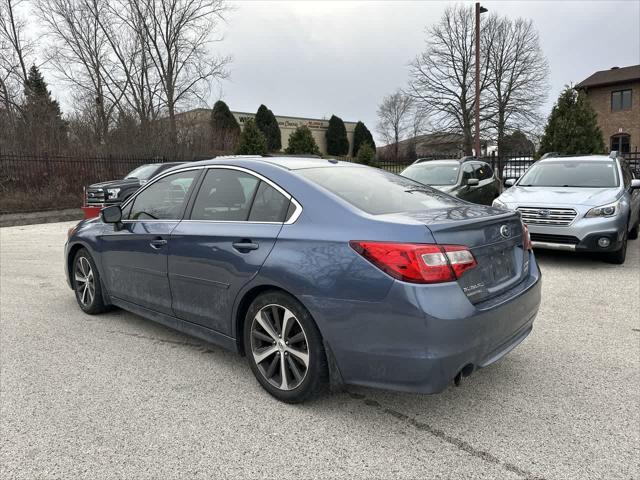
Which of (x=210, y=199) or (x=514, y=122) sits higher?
(x=514, y=122)

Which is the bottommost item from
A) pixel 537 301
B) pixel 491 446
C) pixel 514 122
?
pixel 491 446

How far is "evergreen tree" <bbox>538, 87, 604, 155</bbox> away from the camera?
59.3 ft

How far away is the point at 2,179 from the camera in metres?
16.8

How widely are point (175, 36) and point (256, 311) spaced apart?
30.9 m

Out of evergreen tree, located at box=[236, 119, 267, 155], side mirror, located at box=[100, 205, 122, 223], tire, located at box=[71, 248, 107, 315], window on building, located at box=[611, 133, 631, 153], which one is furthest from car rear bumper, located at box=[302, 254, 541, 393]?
window on building, located at box=[611, 133, 631, 153]

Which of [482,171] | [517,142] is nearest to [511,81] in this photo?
[517,142]

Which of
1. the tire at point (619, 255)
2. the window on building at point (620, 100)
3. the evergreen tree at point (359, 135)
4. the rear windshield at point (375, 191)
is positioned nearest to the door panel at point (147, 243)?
the rear windshield at point (375, 191)

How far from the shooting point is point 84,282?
5023mm

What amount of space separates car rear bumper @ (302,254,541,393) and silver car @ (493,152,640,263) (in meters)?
4.70

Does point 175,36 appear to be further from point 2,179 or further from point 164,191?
point 164,191

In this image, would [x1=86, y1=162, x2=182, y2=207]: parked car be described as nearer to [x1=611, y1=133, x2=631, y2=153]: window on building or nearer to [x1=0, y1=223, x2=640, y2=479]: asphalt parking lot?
[x1=0, y1=223, x2=640, y2=479]: asphalt parking lot

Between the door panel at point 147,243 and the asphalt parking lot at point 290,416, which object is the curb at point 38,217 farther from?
the door panel at point 147,243

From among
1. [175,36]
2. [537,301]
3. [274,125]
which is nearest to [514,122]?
[274,125]

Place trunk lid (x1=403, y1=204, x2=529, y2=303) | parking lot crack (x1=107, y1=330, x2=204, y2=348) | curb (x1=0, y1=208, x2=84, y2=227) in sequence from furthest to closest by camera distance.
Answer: curb (x1=0, y1=208, x2=84, y2=227) → parking lot crack (x1=107, y1=330, x2=204, y2=348) → trunk lid (x1=403, y1=204, x2=529, y2=303)
